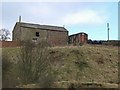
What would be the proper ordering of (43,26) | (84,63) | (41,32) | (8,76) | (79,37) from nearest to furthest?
(8,76) < (84,63) < (79,37) < (41,32) < (43,26)

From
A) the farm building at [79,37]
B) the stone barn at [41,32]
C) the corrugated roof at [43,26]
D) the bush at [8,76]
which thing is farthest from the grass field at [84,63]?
the corrugated roof at [43,26]

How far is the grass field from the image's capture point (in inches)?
1134

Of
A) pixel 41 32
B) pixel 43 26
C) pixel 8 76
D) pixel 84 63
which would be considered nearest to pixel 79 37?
pixel 41 32

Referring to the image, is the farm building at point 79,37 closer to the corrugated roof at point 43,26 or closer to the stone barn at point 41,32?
the stone barn at point 41,32

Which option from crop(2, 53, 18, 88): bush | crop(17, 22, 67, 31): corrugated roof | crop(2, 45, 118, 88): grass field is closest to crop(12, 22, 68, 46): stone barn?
crop(17, 22, 67, 31): corrugated roof

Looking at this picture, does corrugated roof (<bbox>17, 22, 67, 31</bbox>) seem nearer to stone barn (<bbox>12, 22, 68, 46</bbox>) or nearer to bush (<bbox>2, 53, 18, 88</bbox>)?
stone barn (<bbox>12, 22, 68, 46</bbox>)

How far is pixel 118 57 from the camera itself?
3506 centimetres

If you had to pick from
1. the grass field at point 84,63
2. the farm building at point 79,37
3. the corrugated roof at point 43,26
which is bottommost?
the grass field at point 84,63

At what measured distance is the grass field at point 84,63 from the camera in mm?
28798

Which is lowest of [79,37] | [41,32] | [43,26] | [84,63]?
[84,63]

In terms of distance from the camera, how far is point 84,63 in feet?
106

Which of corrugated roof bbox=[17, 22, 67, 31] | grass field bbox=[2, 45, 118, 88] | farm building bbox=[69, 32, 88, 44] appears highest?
corrugated roof bbox=[17, 22, 67, 31]

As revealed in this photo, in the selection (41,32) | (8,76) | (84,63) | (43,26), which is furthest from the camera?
(43,26)

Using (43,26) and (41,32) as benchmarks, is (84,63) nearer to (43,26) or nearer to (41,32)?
(41,32)
